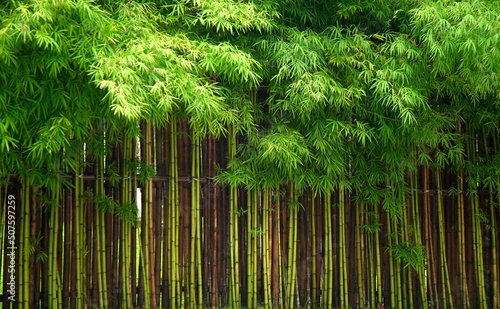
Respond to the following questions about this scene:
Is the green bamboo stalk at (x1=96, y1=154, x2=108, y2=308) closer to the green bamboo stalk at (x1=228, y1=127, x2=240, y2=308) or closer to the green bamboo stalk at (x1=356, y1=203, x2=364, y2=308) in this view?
the green bamboo stalk at (x1=228, y1=127, x2=240, y2=308)

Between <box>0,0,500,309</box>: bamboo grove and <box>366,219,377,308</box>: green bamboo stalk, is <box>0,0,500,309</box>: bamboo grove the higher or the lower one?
the higher one

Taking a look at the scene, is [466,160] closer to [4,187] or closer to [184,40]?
[184,40]

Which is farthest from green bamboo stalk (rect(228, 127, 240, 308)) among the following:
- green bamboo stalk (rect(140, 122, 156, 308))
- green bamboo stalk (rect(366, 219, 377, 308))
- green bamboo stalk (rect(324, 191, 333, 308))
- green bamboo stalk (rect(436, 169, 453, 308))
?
green bamboo stalk (rect(436, 169, 453, 308))

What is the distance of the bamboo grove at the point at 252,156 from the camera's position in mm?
2975

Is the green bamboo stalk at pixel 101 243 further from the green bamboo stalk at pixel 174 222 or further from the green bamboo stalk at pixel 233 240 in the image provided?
the green bamboo stalk at pixel 233 240

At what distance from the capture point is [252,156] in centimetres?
389

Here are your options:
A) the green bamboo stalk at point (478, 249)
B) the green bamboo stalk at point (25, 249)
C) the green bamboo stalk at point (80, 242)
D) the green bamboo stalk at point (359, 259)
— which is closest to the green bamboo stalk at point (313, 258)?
the green bamboo stalk at point (359, 259)

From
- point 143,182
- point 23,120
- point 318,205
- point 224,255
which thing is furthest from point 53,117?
point 318,205

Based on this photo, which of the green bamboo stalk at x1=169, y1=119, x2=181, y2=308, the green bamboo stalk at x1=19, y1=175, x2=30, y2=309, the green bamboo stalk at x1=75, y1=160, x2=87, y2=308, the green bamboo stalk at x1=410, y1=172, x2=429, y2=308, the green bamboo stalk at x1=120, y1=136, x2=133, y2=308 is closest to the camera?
the green bamboo stalk at x1=19, y1=175, x2=30, y2=309

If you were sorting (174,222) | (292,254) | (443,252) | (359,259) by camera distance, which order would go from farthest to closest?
(443,252) < (359,259) < (292,254) < (174,222)

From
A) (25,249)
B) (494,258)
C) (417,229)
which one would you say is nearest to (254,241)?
(417,229)

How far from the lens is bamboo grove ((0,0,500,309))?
2.97m

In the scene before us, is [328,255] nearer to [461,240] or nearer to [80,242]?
[461,240]

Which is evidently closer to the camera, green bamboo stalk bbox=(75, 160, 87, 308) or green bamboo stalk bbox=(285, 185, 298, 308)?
green bamboo stalk bbox=(75, 160, 87, 308)
